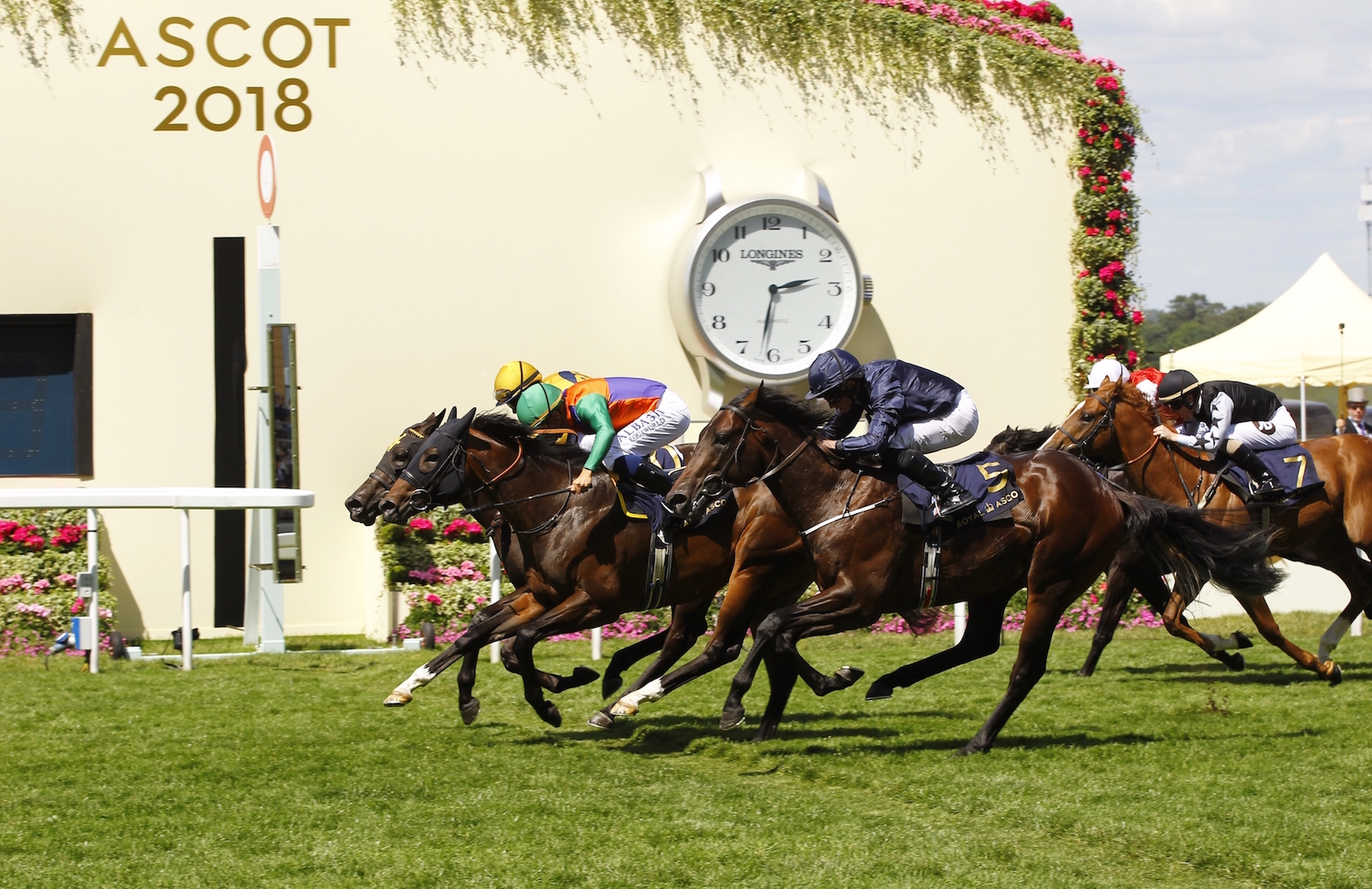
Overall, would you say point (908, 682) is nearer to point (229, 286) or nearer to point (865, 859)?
point (865, 859)

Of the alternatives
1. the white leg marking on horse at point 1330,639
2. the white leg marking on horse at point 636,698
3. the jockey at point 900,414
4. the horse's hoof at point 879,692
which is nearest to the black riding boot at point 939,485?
the jockey at point 900,414

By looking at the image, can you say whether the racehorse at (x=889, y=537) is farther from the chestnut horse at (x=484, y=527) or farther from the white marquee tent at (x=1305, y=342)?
the white marquee tent at (x=1305, y=342)

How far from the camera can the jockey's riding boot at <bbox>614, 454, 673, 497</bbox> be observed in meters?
6.57

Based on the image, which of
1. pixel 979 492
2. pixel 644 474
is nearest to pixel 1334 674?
pixel 979 492

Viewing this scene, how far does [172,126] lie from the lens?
1018 centimetres

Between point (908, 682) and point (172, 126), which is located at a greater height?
point (172, 126)

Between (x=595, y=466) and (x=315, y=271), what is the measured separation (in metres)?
4.83

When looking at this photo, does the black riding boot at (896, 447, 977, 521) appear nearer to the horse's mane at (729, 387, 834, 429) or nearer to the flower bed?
the horse's mane at (729, 387, 834, 429)

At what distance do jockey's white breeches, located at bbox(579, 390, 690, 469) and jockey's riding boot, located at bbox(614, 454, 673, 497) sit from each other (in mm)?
239

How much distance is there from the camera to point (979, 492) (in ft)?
19.7

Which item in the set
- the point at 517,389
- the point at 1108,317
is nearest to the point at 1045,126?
the point at 1108,317

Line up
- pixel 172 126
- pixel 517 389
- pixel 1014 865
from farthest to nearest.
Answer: pixel 172 126
pixel 517 389
pixel 1014 865

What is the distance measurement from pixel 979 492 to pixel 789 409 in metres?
0.84

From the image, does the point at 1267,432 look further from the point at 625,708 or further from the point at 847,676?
the point at 625,708
